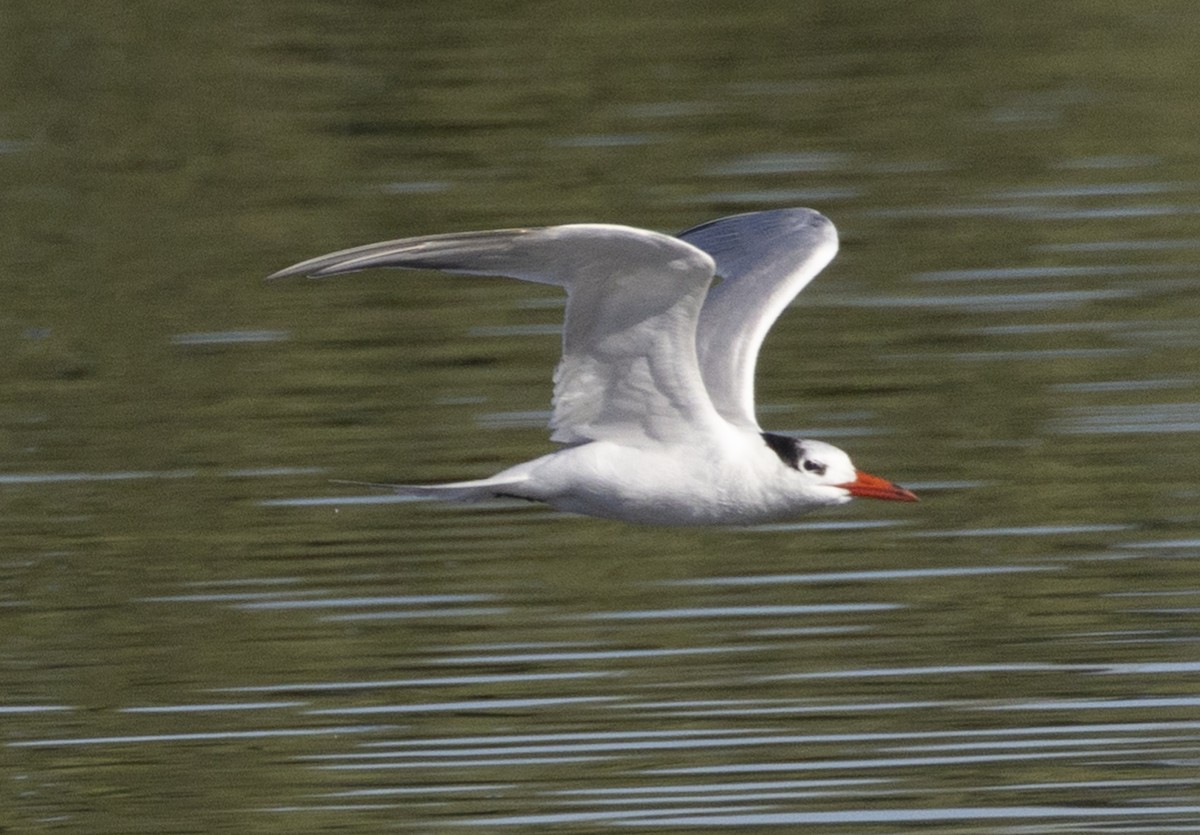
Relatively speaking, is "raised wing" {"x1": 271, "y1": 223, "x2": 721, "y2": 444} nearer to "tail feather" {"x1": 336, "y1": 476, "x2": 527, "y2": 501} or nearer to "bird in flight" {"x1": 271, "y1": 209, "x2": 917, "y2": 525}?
"bird in flight" {"x1": 271, "y1": 209, "x2": 917, "y2": 525}

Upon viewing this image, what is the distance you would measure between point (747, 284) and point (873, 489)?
1015 millimetres

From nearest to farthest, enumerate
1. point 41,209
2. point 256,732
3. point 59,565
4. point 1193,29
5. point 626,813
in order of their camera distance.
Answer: point 626,813
point 256,732
point 59,565
point 41,209
point 1193,29

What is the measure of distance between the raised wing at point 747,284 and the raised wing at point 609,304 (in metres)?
0.61

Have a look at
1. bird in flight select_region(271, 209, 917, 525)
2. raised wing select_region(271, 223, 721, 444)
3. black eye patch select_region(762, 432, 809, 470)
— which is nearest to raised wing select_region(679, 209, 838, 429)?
bird in flight select_region(271, 209, 917, 525)

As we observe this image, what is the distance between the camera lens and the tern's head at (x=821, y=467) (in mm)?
8789

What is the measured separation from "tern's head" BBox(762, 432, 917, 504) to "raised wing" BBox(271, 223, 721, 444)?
0.97 ft

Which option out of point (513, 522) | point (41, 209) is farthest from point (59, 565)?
point (41, 209)

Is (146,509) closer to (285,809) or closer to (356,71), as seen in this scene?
(285,809)

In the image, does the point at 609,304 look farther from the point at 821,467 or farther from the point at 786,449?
the point at 821,467

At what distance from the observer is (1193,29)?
1936 centimetres

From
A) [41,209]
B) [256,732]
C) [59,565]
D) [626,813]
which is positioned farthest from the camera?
[41,209]

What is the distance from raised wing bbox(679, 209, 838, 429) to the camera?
9359mm

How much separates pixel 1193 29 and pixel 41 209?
8.32 m

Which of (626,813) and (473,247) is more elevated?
(473,247)
